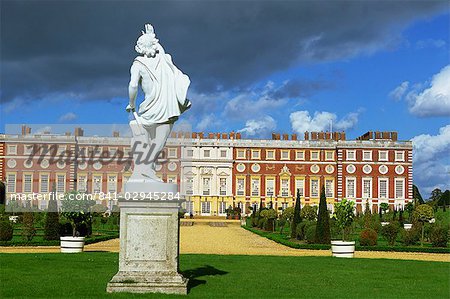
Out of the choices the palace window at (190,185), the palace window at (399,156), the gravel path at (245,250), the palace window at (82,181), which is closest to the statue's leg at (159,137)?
the gravel path at (245,250)

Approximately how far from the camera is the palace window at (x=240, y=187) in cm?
5916

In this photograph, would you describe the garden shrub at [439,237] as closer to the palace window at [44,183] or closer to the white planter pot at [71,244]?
the white planter pot at [71,244]

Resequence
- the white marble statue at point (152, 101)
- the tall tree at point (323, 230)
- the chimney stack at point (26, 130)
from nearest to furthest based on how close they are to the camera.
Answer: the white marble statue at point (152, 101), the tall tree at point (323, 230), the chimney stack at point (26, 130)

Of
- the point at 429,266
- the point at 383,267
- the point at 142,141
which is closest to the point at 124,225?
the point at 142,141

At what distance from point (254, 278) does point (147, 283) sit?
219 cm

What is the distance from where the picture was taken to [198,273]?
9.80m

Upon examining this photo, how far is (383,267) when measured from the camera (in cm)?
1161

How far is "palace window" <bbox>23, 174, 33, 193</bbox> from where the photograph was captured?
52.4 m

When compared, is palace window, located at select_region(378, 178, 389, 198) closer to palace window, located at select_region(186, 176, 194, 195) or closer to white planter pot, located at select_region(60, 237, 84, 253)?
palace window, located at select_region(186, 176, 194, 195)

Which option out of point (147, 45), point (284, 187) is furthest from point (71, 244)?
point (284, 187)

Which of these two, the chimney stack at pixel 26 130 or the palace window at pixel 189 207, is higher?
the chimney stack at pixel 26 130

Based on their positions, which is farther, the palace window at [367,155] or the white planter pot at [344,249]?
the palace window at [367,155]

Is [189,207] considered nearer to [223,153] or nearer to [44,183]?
[223,153]

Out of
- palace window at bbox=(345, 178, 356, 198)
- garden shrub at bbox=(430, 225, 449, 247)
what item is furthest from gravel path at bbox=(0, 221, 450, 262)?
palace window at bbox=(345, 178, 356, 198)
